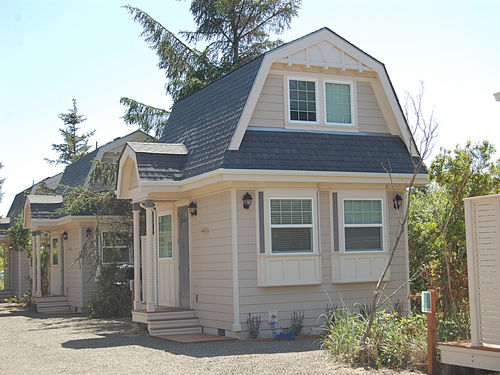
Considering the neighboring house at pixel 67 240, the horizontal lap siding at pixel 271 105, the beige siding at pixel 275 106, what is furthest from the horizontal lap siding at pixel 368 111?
the neighboring house at pixel 67 240

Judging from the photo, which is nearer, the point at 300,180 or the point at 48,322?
the point at 300,180

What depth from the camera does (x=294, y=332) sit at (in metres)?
13.1

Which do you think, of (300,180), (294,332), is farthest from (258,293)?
(300,180)

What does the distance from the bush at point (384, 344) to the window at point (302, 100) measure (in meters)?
5.67

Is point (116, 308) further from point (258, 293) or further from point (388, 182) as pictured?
point (388, 182)

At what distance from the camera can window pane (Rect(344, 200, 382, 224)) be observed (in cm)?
1413

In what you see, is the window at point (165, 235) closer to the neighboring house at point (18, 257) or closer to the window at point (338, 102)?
the window at point (338, 102)

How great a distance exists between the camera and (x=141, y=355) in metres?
11.2

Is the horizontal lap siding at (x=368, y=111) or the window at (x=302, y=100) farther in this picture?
the horizontal lap siding at (x=368, y=111)

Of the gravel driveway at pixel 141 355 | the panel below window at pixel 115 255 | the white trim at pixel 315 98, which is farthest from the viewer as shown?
the panel below window at pixel 115 255

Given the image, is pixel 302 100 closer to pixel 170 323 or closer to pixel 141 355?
pixel 170 323

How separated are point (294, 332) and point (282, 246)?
68.0 inches

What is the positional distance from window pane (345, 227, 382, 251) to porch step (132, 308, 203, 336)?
370 centimetres

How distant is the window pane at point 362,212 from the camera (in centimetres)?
1413
